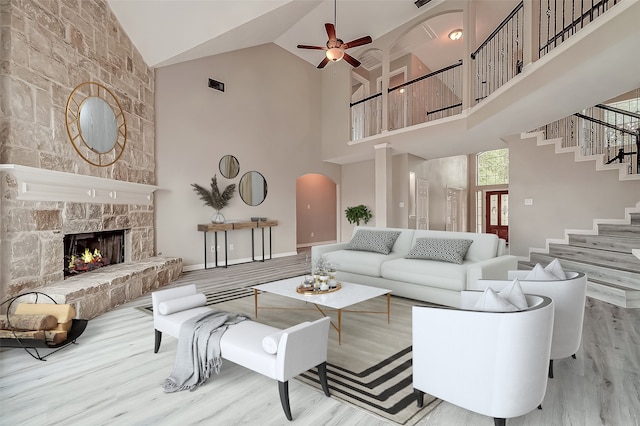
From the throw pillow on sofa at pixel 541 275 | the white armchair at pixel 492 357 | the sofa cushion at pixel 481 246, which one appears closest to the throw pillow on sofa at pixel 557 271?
the throw pillow on sofa at pixel 541 275

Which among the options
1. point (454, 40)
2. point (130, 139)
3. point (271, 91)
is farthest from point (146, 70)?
point (454, 40)

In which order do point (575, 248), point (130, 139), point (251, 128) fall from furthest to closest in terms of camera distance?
point (251, 128), point (575, 248), point (130, 139)

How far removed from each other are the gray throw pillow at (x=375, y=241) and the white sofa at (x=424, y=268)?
8cm

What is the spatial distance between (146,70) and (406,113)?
547cm

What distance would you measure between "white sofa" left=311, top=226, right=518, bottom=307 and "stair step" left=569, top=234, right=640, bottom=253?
2113 millimetres

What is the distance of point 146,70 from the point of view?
215 inches

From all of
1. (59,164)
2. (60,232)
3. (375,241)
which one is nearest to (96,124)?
(59,164)

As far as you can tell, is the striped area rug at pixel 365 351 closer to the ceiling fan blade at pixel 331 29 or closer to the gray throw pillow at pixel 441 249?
the gray throw pillow at pixel 441 249

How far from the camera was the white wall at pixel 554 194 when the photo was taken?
554 cm

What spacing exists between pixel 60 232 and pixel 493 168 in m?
12.2

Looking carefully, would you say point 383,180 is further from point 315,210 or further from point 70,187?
point 70,187

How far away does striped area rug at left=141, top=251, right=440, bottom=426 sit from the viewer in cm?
194

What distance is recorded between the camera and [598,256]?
482 cm

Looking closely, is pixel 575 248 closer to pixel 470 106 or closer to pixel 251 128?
pixel 470 106
